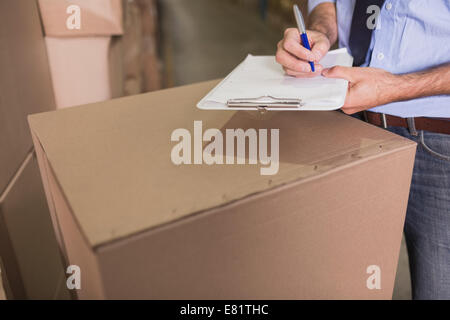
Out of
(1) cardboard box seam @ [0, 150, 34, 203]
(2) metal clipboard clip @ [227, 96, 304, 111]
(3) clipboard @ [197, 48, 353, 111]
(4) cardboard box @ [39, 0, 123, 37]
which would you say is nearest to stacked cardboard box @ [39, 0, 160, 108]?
(4) cardboard box @ [39, 0, 123, 37]

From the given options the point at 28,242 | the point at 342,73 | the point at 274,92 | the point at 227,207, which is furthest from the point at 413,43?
the point at 28,242

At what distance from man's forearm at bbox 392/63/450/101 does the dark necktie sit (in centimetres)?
16

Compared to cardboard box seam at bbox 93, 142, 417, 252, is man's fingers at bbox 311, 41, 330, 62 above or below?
above

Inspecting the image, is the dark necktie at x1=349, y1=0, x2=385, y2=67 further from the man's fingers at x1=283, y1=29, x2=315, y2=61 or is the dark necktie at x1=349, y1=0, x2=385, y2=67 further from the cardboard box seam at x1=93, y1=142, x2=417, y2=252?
the cardboard box seam at x1=93, y1=142, x2=417, y2=252

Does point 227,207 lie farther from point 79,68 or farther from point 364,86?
point 79,68

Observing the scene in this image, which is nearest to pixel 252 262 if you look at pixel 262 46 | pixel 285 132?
pixel 285 132

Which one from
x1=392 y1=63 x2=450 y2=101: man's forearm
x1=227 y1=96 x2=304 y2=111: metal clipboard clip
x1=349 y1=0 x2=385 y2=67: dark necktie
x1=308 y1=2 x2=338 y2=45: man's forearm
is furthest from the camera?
x1=308 y1=2 x2=338 y2=45: man's forearm

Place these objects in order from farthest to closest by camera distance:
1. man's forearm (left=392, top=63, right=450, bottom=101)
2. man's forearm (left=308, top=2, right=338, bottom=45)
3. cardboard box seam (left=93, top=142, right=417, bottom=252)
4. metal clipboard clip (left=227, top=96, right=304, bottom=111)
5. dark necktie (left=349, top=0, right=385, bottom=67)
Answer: man's forearm (left=308, top=2, right=338, bottom=45)
dark necktie (left=349, top=0, right=385, bottom=67)
man's forearm (left=392, top=63, right=450, bottom=101)
metal clipboard clip (left=227, top=96, right=304, bottom=111)
cardboard box seam (left=93, top=142, right=417, bottom=252)

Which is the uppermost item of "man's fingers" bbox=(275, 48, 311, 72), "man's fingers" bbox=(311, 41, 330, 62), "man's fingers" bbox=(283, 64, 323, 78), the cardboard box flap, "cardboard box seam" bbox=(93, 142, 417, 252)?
"man's fingers" bbox=(311, 41, 330, 62)

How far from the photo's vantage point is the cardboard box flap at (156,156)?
1.56ft

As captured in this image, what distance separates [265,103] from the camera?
0.59 metres

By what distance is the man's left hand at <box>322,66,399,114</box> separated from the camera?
662 millimetres

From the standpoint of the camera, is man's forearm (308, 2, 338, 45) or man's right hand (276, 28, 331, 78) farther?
man's forearm (308, 2, 338, 45)

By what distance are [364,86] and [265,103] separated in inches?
7.9
